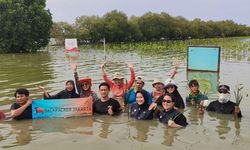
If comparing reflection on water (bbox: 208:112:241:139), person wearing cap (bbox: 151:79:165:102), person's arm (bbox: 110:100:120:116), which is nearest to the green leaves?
person wearing cap (bbox: 151:79:165:102)

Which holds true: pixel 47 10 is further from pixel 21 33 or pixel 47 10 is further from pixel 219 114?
pixel 219 114

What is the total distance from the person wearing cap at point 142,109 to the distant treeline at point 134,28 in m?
51.0

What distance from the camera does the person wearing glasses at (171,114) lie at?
8.20 metres

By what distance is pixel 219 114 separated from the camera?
971 cm

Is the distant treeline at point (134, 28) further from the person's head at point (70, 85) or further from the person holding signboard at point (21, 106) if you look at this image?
the person holding signboard at point (21, 106)

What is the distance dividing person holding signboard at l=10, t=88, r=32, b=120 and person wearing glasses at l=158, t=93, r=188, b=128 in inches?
130

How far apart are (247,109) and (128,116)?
139 inches

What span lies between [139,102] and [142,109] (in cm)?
29

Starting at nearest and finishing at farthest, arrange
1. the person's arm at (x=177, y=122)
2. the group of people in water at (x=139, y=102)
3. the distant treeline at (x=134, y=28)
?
1. the person's arm at (x=177, y=122)
2. the group of people in water at (x=139, y=102)
3. the distant treeline at (x=134, y=28)

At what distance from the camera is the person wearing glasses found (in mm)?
8195

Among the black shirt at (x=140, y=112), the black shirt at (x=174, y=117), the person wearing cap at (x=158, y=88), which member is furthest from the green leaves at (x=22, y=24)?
the black shirt at (x=174, y=117)

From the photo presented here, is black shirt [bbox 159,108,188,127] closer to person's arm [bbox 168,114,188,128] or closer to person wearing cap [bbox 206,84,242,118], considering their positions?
person's arm [bbox 168,114,188,128]

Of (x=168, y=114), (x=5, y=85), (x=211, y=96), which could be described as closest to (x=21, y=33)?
(x=5, y=85)

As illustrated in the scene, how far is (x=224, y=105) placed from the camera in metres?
9.67
